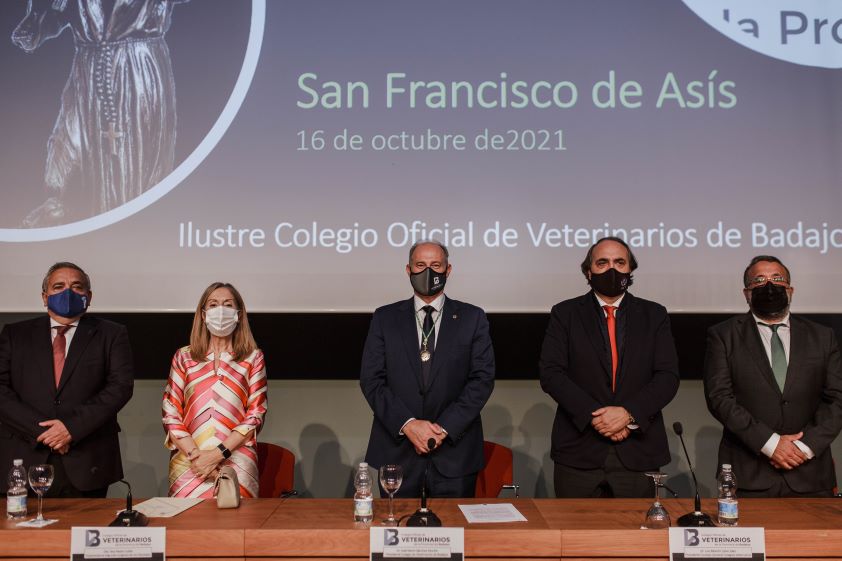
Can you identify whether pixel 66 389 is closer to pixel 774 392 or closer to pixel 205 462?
pixel 205 462

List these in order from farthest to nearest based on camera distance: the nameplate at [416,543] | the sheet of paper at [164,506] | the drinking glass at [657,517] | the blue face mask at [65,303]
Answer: the blue face mask at [65,303]
the sheet of paper at [164,506]
the drinking glass at [657,517]
the nameplate at [416,543]

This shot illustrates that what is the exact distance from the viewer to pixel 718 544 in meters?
2.05

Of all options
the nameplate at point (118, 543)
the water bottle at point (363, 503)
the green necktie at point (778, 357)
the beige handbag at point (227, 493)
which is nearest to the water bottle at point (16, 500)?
the nameplate at point (118, 543)

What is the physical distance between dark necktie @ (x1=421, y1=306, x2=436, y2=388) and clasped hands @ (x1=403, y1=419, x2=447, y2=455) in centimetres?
22

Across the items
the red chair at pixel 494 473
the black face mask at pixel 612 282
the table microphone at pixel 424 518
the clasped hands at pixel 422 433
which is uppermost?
the black face mask at pixel 612 282

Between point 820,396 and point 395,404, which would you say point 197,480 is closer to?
point 395,404

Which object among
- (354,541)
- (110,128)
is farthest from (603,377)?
(110,128)

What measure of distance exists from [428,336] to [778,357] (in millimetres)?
1403

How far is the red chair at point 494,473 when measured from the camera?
134 inches

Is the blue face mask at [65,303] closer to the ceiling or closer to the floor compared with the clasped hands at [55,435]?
closer to the ceiling

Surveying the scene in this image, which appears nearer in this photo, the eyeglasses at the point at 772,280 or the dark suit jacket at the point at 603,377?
the dark suit jacket at the point at 603,377

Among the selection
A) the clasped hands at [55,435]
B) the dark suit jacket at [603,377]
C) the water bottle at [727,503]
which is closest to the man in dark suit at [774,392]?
the dark suit jacket at [603,377]

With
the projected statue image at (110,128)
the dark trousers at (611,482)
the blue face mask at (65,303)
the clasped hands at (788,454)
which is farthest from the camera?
the projected statue image at (110,128)

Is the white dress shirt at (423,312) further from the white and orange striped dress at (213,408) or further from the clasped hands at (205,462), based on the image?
the clasped hands at (205,462)
